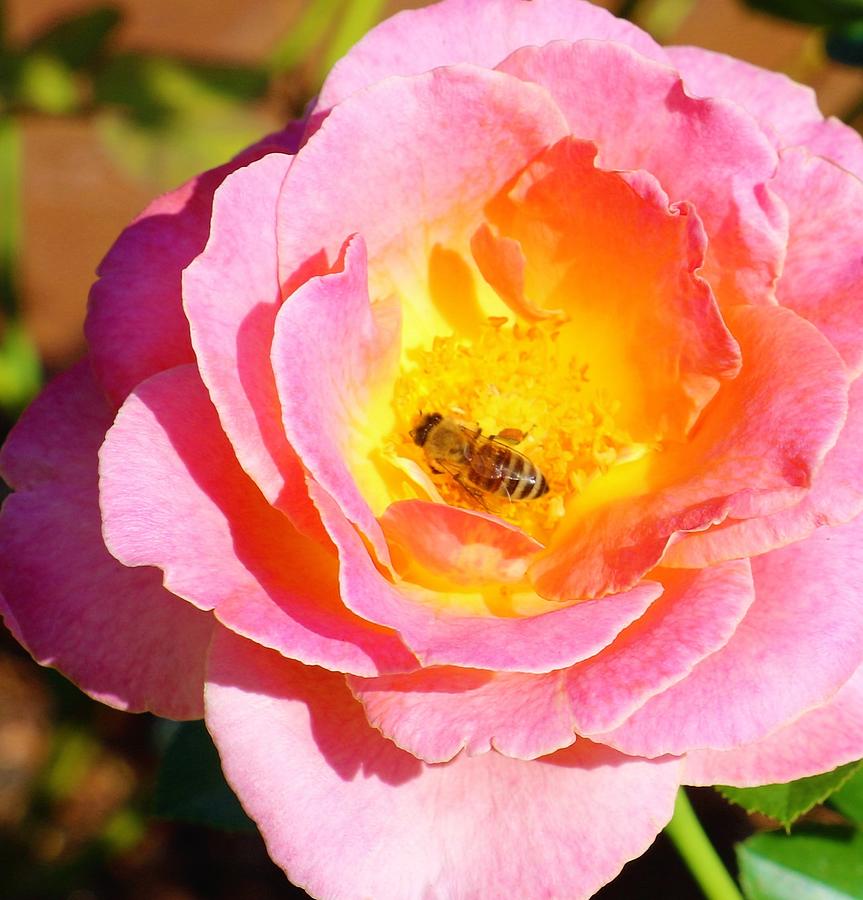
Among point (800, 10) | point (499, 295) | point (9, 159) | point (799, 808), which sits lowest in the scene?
point (9, 159)

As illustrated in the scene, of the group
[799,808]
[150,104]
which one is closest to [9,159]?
[150,104]

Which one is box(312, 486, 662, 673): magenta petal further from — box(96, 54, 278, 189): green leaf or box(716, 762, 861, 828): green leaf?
box(96, 54, 278, 189): green leaf

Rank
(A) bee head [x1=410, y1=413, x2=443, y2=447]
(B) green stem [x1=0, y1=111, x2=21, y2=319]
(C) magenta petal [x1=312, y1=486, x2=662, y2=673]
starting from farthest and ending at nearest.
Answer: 1. (B) green stem [x1=0, y1=111, x2=21, y2=319]
2. (A) bee head [x1=410, y1=413, x2=443, y2=447]
3. (C) magenta petal [x1=312, y1=486, x2=662, y2=673]

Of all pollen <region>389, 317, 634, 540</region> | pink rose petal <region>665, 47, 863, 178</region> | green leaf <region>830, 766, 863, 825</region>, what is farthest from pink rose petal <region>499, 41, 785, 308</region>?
green leaf <region>830, 766, 863, 825</region>

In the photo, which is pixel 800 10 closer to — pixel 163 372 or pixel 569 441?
pixel 569 441

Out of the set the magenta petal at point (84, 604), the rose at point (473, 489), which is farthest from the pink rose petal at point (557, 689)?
the magenta petal at point (84, 604)

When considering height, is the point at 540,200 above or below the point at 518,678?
above

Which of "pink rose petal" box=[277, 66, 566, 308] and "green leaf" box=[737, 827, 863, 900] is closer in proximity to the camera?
"pink rose petal" box=[277, 66, 566, 308]
